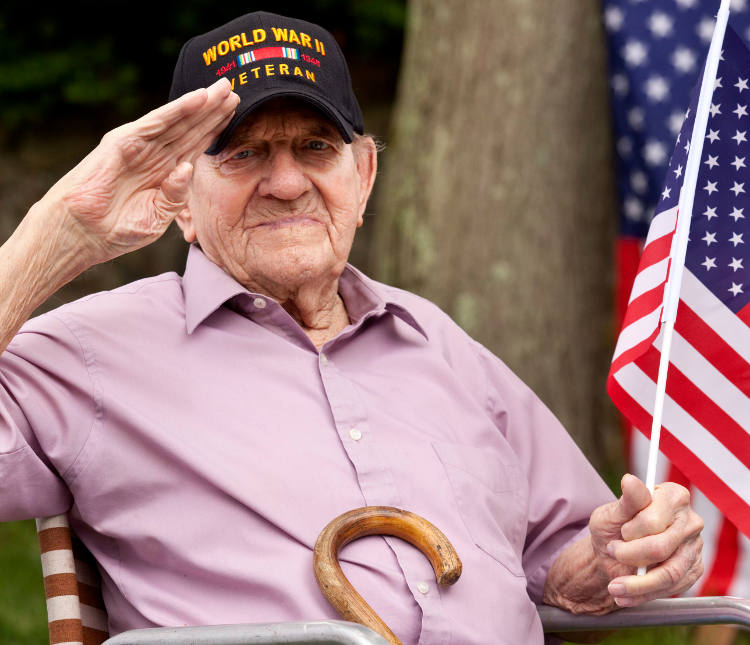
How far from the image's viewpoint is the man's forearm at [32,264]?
205 cm

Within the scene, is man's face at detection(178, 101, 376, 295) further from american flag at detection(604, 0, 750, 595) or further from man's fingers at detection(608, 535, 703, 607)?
man's fingers at detection(608, 535, 703, 607)

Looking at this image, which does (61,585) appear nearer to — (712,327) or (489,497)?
(489,497)

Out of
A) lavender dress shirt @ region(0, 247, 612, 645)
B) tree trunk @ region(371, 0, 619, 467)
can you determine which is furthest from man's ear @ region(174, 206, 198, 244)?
tree trunk @ region(371, 0, 619, 467)

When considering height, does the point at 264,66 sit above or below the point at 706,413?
above

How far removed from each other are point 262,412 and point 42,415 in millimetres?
430

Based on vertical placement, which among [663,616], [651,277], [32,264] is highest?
[32,264]

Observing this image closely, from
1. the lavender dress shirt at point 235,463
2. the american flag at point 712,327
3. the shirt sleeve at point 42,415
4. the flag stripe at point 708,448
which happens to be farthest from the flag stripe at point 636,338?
the shirt sleeve at point 42,415

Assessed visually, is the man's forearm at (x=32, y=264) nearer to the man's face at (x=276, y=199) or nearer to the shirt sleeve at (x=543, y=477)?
the man's face at (x=276, y=199)

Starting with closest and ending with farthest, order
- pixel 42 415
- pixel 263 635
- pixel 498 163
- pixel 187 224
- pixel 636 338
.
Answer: pixel 263 635 → pixel 42 415 → pixel 636 338 → pixel 187 224 → pixel 498 163

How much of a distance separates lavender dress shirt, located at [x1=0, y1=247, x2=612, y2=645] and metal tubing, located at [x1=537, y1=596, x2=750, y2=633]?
0.14 meters

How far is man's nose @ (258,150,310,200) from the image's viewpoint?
2533mm

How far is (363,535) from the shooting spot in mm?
2289

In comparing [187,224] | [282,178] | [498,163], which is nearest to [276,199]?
[282,178]

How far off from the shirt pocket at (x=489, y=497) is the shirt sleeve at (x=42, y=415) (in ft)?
2.45
